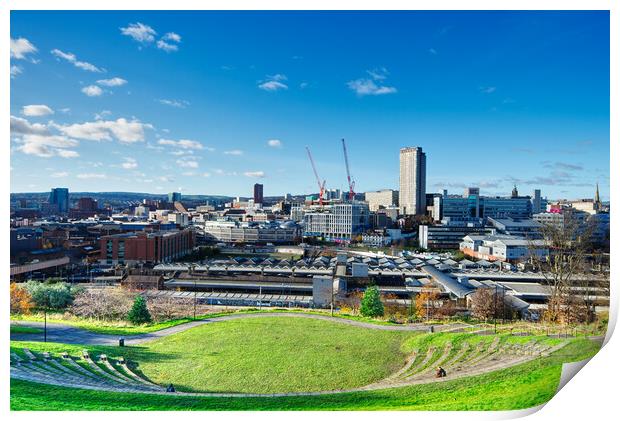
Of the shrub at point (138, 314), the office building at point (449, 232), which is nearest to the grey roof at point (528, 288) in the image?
the office building at point (449, 232)

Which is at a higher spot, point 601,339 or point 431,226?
point 431,226

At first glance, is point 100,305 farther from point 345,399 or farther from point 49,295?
point 345,399

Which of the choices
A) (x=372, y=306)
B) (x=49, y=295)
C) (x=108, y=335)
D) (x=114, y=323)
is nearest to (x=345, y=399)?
(x=372, y=306)

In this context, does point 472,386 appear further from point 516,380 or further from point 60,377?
point 60,377

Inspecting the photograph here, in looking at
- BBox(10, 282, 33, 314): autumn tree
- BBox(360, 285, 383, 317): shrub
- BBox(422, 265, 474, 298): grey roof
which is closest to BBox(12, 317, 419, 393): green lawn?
BBox(360, 285, 383, 317): shrub

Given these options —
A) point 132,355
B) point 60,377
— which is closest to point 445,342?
point 132,355
